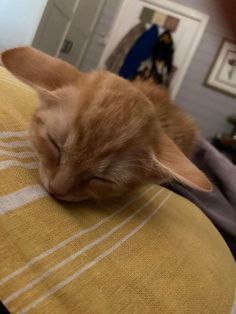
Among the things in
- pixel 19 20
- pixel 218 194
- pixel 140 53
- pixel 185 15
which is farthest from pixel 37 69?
pixel 185 15

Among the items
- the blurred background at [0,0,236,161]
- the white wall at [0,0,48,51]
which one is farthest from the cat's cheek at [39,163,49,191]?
the blurred background at [0,0,236,161]

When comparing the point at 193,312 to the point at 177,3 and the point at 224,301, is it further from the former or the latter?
the point at 177,3

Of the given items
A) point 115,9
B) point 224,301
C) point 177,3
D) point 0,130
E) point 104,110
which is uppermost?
point 177,3

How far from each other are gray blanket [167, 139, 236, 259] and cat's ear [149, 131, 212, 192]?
0.27 meters

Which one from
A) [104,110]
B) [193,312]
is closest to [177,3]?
[104,110]

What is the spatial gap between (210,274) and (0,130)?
49 cm

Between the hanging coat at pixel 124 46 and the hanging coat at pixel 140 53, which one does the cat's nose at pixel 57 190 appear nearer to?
the hanging coat at pixel 140 53

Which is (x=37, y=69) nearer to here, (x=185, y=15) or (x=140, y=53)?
(x=140, y=53)

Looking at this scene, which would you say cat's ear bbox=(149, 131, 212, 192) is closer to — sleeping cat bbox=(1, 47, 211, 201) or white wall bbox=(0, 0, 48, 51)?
sleeping cat bbox=(1, 47, 211, 201)

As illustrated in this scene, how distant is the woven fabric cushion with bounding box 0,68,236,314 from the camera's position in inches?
20.4

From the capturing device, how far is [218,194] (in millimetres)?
1253

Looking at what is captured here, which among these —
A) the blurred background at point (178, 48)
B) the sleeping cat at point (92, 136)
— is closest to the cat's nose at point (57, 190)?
the sleeping cat at point (92, 136)

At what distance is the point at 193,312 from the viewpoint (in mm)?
639

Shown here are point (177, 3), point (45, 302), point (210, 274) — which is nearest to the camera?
→ point (45, 302)
